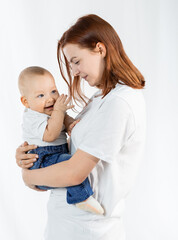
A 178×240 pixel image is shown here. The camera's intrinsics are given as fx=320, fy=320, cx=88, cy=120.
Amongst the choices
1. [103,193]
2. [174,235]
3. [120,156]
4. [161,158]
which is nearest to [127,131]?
[120,156]

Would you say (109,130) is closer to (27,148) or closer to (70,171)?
(70,171)

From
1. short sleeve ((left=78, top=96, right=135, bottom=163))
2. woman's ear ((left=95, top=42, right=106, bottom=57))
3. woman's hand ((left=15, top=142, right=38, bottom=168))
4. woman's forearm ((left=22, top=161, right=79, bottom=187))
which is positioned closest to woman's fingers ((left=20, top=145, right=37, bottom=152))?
woman's hand ((left=15, top=142, right=38, bottom=168))

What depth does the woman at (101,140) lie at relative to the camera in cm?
114

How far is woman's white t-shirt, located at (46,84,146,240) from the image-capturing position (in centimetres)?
113

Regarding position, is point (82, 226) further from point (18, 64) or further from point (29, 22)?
point (29, 22)

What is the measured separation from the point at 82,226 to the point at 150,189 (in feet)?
5.37

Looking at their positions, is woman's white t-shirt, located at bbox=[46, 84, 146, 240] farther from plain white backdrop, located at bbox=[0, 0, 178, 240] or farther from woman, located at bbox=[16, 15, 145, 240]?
plain white backdrop, located at bbox=[0, 0, 178, 240]

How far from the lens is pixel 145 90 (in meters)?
2.68

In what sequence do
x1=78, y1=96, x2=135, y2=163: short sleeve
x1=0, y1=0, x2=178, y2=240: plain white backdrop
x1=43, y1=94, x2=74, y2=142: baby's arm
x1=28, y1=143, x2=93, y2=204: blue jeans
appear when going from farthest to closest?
1. x1=0, y1=0, x2=178, y2=240: plain white backdrop
2. x1=43, y1=94, x2=74, y2=142: baby's arm
3. x1=28, y1=143, x2=93, y2=204: blue jeans
4. x1=78, y1=96, x2=135, y2=163: short sleeve

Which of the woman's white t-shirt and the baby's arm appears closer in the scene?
the woman's white t-shirt

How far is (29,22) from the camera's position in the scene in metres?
2.32

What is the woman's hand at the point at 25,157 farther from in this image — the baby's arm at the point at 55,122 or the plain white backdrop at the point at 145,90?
the plain white backdrop at the point at 145,90

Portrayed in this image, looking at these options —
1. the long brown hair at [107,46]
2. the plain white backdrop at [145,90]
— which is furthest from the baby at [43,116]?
the plain white backdrop at [145,90]

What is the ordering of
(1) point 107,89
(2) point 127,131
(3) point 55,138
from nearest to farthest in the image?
(2) point 127,131, (1) point 107,89, (3) point 55,138
